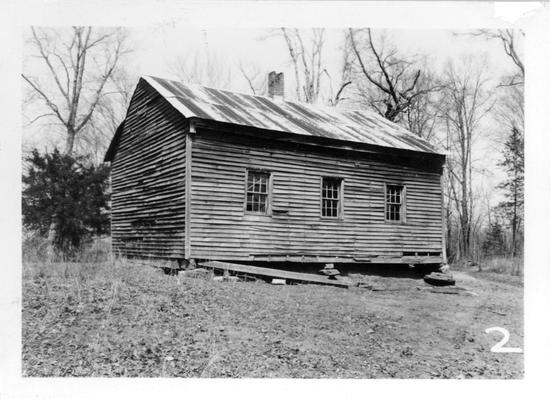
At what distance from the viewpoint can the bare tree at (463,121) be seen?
14.0m

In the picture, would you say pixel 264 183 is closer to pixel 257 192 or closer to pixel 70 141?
pixel 257 192

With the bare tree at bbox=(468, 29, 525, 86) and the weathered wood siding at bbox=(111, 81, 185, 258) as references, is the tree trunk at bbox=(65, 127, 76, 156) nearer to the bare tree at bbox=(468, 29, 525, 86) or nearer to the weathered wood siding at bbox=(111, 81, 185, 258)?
the weathered wood siding at bbox=(111, 81, 185, 258)

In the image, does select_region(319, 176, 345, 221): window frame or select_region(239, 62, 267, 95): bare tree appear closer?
select_region(319, 176, 345, 221): window frame

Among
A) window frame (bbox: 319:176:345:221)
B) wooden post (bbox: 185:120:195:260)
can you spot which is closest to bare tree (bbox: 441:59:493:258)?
window frame (bbox: 319:176:345:221)

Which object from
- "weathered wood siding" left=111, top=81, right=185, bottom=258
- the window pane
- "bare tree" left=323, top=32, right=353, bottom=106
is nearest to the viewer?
"weathered wood siding" left=111, top=81, right=185, bottom=258

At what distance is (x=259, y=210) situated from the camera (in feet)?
46.2

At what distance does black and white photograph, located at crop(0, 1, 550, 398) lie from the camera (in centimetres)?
714

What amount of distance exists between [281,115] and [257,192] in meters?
3.05

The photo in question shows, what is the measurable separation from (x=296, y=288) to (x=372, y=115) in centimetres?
995

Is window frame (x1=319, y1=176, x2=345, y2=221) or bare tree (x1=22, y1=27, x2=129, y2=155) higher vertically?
bare tree (x1=22, y1=27, x2=129, y2=155)

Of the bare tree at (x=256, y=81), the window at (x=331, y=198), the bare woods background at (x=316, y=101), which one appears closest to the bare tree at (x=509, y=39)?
the bare woods background at (x=316, y=101)

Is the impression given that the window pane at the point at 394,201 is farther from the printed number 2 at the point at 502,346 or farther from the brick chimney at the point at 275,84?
the printed number 2 at the point at 502,346

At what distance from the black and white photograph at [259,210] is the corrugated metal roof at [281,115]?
0.12 meters

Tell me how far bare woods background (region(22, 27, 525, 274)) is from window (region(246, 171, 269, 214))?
3247 mm
